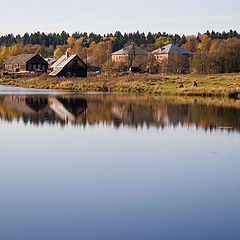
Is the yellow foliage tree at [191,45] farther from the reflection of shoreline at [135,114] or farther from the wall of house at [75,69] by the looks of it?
the reflection of shoreline at [135,114]

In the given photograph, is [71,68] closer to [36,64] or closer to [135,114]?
[36,64]

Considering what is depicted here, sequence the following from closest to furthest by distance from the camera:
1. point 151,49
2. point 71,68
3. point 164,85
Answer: point 164,85 → point 71,68 → point 151,49

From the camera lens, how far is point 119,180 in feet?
33.9

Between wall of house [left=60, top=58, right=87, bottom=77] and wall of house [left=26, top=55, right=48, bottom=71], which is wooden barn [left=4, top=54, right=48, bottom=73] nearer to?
wall of house [left=26, top=55, right=48, bottom=71]

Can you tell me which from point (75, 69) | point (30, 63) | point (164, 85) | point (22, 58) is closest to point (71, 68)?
point (75, 69)

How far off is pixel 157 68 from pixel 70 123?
154ft

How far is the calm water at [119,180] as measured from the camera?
24.5 feet

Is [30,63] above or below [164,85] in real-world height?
above

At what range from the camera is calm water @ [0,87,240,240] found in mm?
7465

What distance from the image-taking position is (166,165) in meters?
12.0

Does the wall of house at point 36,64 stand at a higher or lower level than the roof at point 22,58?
lower

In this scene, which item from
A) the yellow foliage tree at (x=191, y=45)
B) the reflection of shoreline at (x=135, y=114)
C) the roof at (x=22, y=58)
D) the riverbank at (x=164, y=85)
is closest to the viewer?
the reflection of shoreline at (x=135, y=114)

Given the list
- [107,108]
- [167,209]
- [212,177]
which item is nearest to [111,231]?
[167,209]

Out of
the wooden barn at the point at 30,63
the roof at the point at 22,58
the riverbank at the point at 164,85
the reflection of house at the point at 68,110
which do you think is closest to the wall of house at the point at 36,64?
the wooden barn at the point at 30,63
